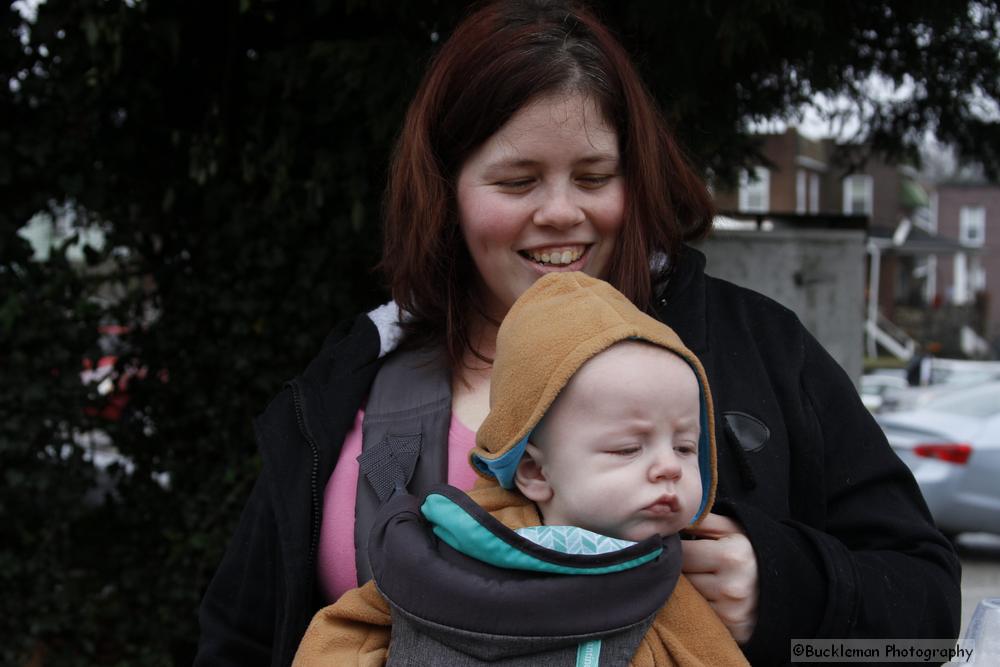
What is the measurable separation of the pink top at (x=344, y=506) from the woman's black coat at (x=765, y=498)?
1.0 inches

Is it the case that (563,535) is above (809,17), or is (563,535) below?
below

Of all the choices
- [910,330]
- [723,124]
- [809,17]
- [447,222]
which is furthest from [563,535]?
[910,330]

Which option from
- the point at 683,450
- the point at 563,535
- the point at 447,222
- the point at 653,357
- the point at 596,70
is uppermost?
the point at 596,70

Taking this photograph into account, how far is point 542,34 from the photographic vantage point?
2.03 m

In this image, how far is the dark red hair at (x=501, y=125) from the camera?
200cm

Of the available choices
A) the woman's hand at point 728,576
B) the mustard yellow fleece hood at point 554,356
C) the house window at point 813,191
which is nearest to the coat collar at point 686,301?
the mustard yellow fleece hood at point 554,356

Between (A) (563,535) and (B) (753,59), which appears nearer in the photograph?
(A) (563,535)

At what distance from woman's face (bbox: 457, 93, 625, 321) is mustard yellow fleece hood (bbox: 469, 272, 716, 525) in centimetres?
24

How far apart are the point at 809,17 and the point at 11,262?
115 inches

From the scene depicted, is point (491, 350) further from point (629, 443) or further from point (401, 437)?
point (629, 443)

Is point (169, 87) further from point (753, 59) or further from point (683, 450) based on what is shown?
point (683, 450)

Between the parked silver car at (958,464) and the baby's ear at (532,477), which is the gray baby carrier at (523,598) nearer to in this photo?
the baby's ear at (532,477)

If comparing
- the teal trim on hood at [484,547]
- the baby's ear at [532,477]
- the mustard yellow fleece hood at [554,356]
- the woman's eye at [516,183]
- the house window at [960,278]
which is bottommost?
the house window at [960,278]

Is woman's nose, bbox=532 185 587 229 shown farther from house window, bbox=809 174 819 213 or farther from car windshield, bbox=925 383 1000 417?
house window, bbox=809 174 819 213
